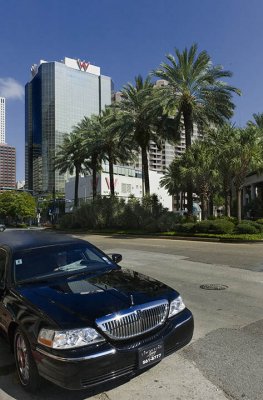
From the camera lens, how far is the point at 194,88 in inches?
1216

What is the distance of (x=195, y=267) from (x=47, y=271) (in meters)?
8.23

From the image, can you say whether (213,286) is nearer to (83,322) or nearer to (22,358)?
(22,358)

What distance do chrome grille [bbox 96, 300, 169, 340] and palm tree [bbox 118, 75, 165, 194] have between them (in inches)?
1158

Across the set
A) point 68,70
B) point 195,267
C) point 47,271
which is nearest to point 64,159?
point 195,267

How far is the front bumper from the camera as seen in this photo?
351cm

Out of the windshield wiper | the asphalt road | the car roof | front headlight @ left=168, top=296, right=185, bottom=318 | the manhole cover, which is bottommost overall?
the asphalt road

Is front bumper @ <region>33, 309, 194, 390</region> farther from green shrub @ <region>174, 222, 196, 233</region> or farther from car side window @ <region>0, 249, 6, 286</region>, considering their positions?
green shrub @ <region>174, 222, 196, 233</region>

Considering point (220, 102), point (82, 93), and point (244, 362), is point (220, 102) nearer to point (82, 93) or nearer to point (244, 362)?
point (244, 362)

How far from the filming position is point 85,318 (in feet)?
12.2

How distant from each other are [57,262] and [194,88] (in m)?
27.9

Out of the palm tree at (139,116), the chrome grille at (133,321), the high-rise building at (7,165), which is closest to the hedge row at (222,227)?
the palm tree at (139,116)

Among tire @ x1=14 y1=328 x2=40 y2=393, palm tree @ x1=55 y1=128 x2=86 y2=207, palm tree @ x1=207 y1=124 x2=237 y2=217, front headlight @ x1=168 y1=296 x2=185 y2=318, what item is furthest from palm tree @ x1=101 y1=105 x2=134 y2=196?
tire @ x1=14 y1=328 x2=40 y2=393

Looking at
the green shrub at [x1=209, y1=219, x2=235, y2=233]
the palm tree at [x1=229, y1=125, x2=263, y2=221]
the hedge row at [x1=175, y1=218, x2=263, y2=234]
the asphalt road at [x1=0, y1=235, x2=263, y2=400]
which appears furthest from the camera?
the palm tree at [x1=229, y1=125, x2=263, y2=221]

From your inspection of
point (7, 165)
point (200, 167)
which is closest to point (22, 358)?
point (200, 167)
